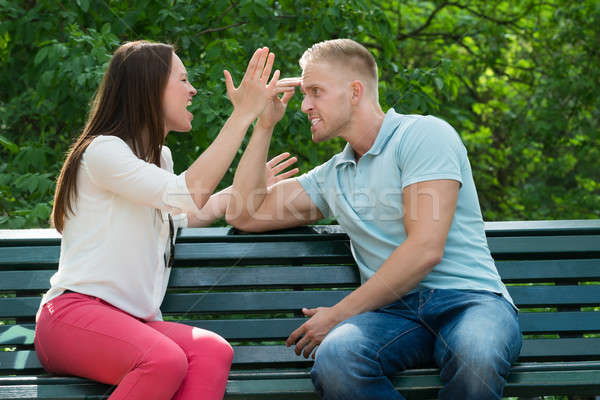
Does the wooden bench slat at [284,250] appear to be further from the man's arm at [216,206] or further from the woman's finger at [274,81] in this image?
the woman's finger at [274,81]

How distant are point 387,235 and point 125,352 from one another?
43.4 inches

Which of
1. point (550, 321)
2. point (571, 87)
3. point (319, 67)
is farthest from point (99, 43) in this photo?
point (571, 87)

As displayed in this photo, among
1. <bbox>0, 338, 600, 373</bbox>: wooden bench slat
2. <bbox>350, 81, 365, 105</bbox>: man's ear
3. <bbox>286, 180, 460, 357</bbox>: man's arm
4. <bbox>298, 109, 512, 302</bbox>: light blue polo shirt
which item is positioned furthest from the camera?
<bbox>350, 81, 365, 105</bbox>: man's ear

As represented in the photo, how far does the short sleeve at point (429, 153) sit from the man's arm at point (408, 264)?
0.04m

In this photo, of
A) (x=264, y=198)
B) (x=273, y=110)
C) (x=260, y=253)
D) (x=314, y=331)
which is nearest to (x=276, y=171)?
(x=264, y=198)

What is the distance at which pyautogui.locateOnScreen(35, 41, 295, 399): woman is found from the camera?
227 cm

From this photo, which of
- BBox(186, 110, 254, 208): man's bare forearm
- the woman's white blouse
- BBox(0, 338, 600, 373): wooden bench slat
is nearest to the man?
BBox(0, 338, 600, 373): wooden bench slat

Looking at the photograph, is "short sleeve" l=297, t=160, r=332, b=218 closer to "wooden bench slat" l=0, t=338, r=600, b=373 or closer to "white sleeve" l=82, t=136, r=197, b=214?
"wooden bench slat" l=0, t=338, r=600, b=373

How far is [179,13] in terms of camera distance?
4648 mm

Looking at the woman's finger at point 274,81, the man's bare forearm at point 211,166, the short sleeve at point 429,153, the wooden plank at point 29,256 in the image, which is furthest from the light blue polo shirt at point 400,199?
the wooden plank at point 29,256

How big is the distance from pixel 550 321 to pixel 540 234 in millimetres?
404

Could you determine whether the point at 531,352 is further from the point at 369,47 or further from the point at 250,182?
the point at 369,47

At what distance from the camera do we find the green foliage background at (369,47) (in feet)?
14.0

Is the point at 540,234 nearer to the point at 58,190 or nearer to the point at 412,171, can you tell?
the point at 412,171
